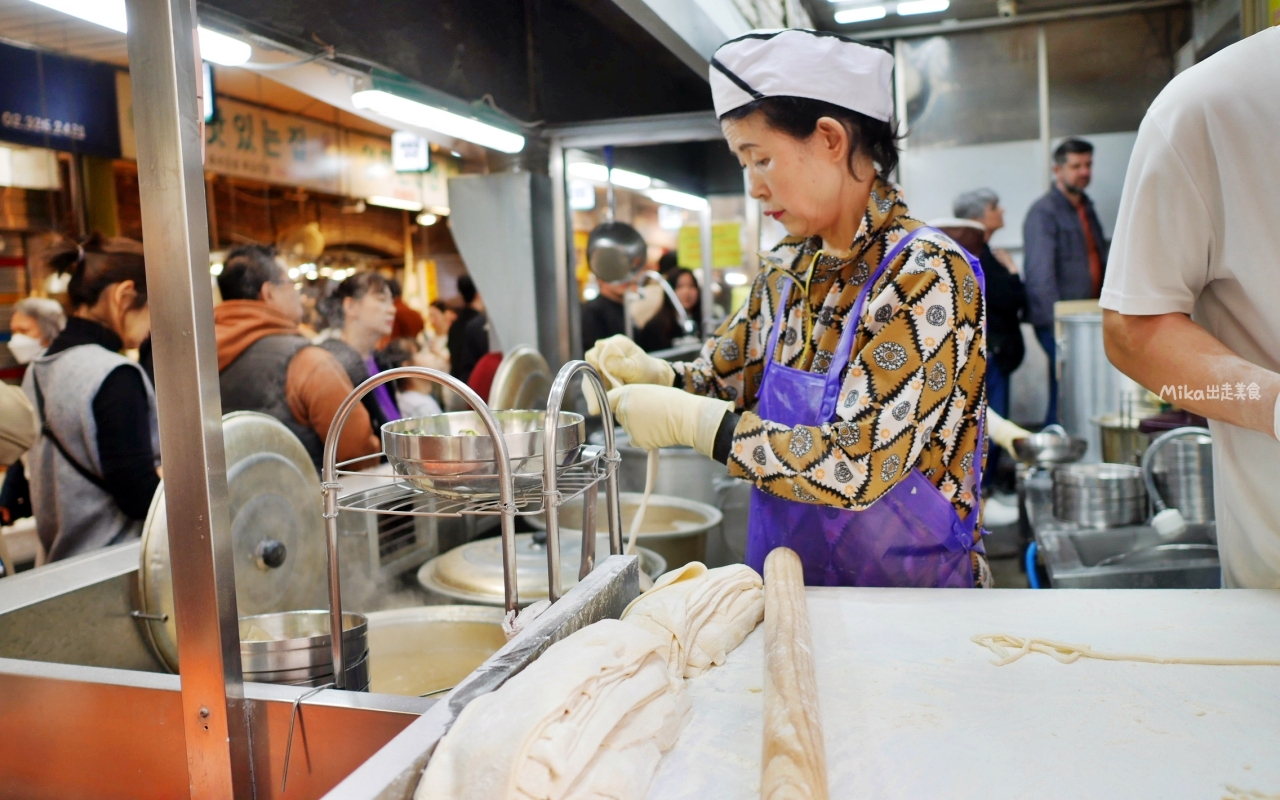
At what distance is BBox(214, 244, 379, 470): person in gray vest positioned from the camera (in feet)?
9.96

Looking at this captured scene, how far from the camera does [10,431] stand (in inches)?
98.7

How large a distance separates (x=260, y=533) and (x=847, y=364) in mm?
1155

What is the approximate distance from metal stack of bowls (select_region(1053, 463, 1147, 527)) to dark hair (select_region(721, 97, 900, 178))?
177 centimetres

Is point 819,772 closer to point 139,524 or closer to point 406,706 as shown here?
point 406,706

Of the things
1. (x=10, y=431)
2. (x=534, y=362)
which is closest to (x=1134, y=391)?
(x=534, y=362)

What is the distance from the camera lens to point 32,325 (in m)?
4.02

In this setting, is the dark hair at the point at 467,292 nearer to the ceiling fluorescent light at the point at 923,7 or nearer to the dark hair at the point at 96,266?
the dark hair at the point at 96,266

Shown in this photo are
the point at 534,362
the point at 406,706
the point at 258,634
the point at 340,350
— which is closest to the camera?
the point at 406,706

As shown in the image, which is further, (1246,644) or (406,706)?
(1246,644)

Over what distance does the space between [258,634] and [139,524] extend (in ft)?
5.74

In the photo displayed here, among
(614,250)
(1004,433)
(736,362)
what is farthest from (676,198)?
(736,362)

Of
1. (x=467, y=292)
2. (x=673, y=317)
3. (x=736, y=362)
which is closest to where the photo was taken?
(x=736, y=362)

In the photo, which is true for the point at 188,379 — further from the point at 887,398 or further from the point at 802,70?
the point at 802,70

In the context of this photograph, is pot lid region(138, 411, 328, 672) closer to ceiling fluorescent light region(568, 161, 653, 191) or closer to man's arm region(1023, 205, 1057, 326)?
ceiling fluorescent light region(568, 161, 653, 191)
